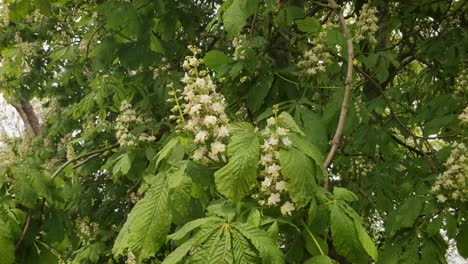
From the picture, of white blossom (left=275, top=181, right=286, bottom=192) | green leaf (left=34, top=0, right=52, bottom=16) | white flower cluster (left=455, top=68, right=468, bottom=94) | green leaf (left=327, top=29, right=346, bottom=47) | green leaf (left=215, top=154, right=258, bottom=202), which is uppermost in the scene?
white flower cluster (left=455, top=68, right=468, bottom=94)

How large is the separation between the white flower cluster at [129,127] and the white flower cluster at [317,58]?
1114mm

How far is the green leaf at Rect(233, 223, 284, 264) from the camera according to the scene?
1410 millimetres

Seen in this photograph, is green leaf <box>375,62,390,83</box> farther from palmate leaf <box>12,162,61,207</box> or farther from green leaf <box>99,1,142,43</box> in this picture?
palmate leaf <box>12,162,61,207</box>

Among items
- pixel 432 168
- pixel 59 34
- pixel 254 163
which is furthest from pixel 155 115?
pixel 59 34

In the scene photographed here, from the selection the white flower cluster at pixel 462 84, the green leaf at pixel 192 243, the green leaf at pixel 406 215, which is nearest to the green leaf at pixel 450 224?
the green leaf at pixel 406 215

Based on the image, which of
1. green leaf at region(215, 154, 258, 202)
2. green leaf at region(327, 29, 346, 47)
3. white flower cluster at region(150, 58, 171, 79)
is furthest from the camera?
white flower cluster at region(150, 58, 171, 79)

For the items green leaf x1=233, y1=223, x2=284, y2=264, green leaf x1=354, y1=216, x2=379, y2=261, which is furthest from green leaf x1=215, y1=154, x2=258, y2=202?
green leaf x1=354, y1=216, x2=379, y2=261

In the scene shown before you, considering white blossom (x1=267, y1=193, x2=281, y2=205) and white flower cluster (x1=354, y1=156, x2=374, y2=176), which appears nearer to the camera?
white blossom (x1=267, y1=193, x2=281, y2=205)

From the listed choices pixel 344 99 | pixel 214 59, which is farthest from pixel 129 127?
pixel 344 99

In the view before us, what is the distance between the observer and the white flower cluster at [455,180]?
2625mm

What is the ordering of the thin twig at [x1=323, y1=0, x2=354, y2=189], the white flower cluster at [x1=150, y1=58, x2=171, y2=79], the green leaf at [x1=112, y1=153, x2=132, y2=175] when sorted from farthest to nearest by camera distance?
the white flower cluster at [x1=150, y1=58, x2=171, y2=79] → the green leaf at [x1=112, y1=153, x2=132, y2=175] → the thin twig at [x1=323, y1=0, x2=354, y2=189]

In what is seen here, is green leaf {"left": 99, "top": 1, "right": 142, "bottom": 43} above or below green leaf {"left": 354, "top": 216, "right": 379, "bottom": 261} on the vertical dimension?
above

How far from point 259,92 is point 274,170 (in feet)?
3.88

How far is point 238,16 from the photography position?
2.33m
